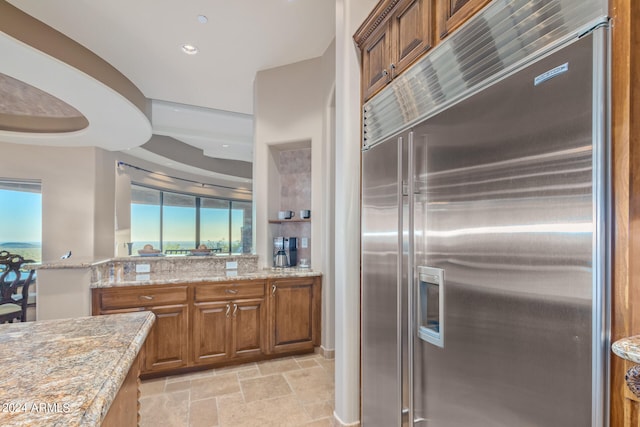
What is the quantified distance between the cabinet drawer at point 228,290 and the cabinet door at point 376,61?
2.06 m

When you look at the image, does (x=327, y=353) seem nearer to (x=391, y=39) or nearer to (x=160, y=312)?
(x=160, y=312)

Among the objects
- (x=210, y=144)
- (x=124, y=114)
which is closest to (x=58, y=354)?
(x=124, y=114)

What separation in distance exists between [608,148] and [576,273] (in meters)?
0.32

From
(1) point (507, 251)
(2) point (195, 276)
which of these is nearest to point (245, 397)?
(2) point (195, 276)

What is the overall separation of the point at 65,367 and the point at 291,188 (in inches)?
120

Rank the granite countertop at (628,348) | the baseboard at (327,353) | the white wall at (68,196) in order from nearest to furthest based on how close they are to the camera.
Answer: the granite countertop at (628,348) < the baseboard at (327,353) < the white wall at (68,196)

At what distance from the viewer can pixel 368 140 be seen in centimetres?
196

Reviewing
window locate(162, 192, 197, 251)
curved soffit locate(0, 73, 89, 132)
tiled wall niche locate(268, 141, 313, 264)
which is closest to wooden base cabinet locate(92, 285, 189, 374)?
tiled wall niche locate(268, 141, 313, 264)

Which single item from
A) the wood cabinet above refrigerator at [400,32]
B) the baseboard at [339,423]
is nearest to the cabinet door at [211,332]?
the baseboard at [339,423]

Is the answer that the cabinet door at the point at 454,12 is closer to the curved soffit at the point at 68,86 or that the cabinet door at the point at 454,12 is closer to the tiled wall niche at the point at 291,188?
the tiled wall niche at the point at 291,188

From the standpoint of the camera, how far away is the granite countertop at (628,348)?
632mm

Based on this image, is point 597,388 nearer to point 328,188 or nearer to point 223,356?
point 328,188

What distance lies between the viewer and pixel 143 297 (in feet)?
9.01

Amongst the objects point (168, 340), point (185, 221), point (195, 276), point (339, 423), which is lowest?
point (339, 423)
